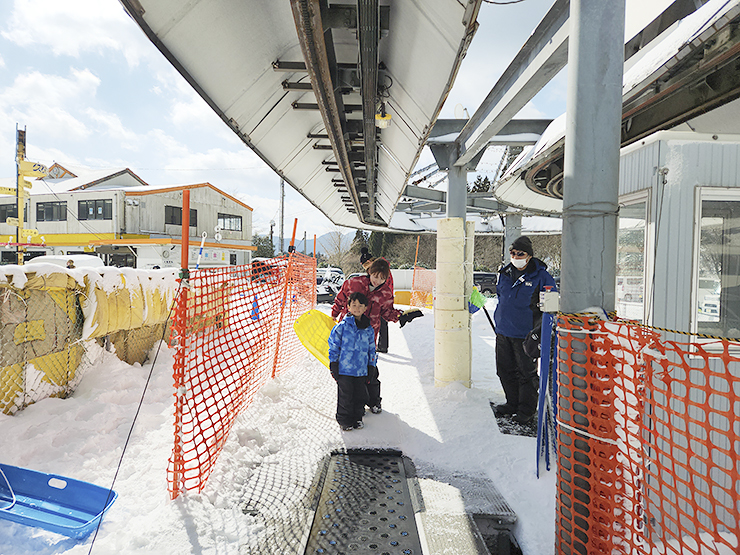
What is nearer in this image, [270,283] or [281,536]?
[281,536]

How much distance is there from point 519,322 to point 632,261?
143 centimetres

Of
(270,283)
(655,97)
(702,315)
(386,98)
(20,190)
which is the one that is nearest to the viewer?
(702,315)

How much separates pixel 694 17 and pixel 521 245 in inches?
87.1

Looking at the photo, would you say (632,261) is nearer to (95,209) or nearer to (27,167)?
(27,167)

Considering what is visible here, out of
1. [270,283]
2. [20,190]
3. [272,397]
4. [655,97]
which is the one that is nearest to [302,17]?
[655,97]

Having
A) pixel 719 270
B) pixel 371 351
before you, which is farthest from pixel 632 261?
pixel 371 351

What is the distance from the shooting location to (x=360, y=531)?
2410 mm

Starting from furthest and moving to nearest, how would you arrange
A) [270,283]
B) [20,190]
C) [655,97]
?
[20,190]
[270,283]
[655,97]

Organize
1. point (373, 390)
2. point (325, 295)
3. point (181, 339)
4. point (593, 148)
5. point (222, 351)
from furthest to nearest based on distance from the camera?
point (325, 295) < point (373, 390) < point (222, 351) < point (181, 339) < point (593, 148)

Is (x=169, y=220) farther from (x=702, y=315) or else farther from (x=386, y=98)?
(x=702, y=315)

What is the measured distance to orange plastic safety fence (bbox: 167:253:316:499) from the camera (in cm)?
280

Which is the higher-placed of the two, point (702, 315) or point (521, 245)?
point (521, 245)

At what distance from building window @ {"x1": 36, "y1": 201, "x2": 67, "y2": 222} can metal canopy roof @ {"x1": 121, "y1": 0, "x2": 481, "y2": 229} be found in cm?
2556

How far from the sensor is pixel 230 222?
28.5m
